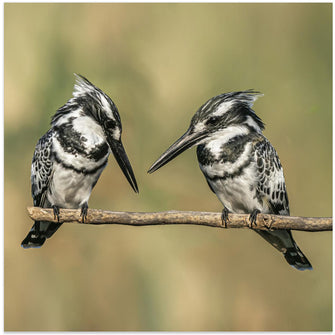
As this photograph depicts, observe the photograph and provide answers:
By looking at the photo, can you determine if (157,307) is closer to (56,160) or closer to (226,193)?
(226,193)

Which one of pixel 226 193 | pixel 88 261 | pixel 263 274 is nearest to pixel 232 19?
pixel 226 193

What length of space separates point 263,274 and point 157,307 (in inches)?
21.6

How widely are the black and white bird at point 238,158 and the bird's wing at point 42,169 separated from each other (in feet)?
1.54

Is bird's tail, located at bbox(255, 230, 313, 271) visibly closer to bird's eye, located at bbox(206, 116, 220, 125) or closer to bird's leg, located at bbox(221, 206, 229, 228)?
bird's leg, located at bbox(221, 206, 229, 228)

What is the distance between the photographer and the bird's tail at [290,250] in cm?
224

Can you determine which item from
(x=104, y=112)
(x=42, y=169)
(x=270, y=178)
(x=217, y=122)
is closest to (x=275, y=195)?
(x=270, y=178)

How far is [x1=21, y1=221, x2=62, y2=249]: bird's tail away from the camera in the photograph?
7.52 ft

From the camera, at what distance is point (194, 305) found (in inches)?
102

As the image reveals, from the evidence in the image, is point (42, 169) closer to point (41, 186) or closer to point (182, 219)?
point (41, 186)

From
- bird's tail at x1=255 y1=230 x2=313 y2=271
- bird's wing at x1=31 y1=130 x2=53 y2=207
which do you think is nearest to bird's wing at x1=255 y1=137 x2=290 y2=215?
bird's tail at x1=255 y1=230 x2=313 y2=271

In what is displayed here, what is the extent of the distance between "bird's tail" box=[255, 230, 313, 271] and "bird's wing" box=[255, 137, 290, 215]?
11cm

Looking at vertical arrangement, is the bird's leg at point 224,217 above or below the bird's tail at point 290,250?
above

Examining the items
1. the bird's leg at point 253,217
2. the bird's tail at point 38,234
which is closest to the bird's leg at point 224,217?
the bird's leg at point 253,217

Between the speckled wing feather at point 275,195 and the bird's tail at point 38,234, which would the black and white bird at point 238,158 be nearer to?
the speckled wing feather at point 275,195
